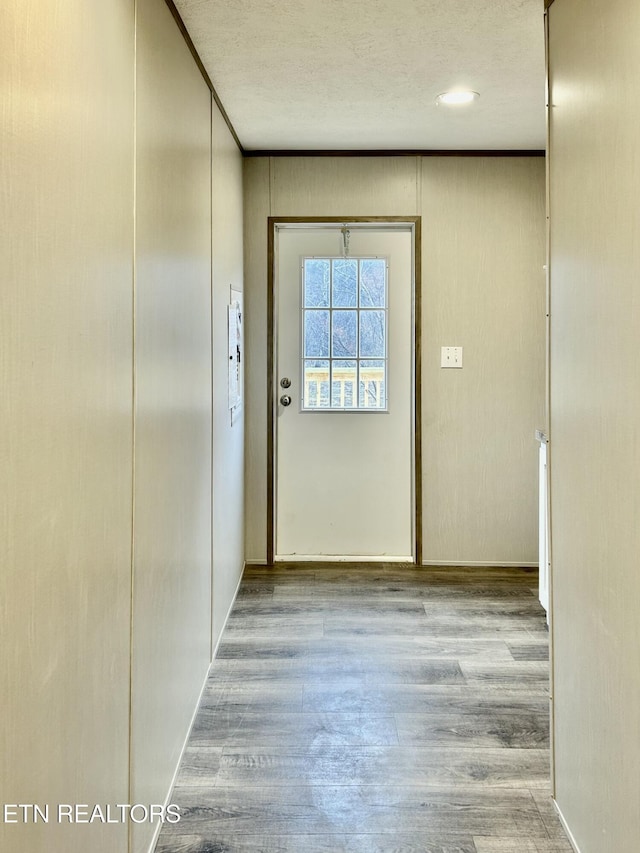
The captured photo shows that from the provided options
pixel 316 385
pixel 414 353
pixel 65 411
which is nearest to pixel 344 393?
pixel 316 385

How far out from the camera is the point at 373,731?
225cm

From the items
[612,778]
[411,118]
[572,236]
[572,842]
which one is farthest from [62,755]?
[411,118]

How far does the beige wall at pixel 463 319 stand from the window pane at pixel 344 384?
0.41 m

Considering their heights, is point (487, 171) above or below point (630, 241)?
above

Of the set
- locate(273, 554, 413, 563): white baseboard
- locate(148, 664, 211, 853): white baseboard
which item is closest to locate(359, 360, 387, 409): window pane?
locate(273, 554, 413, 563): white baseboard

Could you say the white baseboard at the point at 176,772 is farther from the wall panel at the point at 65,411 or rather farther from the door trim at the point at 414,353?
the door trim at the point at 414,353

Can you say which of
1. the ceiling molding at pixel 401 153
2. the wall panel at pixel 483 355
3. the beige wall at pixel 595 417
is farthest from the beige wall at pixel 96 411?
the wall panel at pixel 483 355

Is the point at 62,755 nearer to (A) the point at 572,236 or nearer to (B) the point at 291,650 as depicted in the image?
(A) the point at 572,236

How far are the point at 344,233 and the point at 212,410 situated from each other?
5.67 feet

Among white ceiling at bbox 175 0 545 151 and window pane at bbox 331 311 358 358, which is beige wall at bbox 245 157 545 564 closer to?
white ceiling at bbox 175 0 545 151

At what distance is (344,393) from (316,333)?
0.39 metres

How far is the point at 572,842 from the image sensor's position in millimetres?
1721

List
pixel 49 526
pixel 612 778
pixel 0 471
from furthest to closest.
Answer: pixel 612 778 < pixel 49 526 < pixel 0 471

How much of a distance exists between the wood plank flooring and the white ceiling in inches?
90.3
